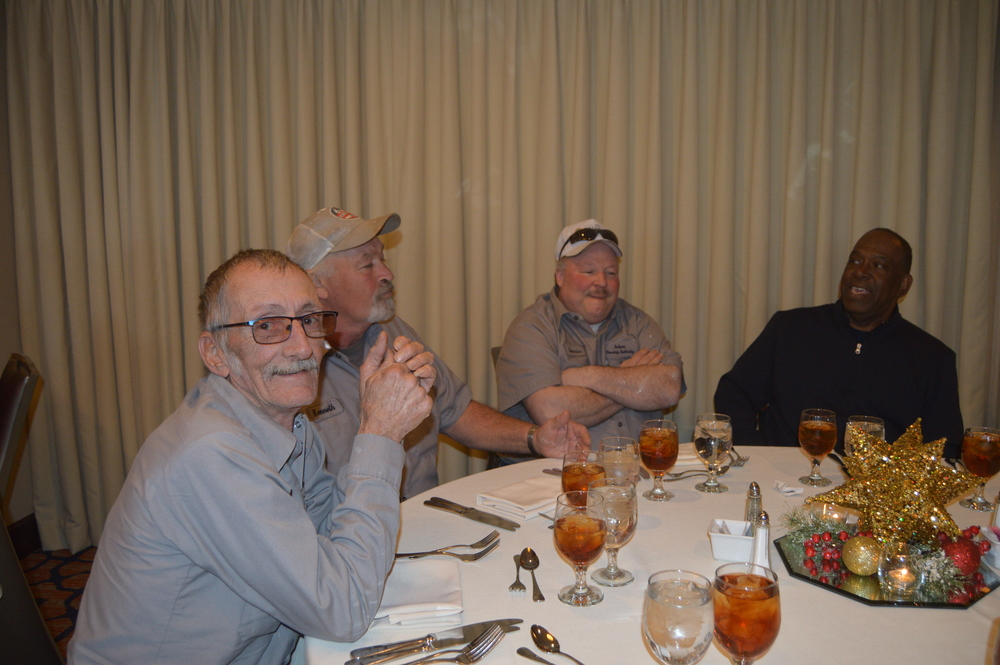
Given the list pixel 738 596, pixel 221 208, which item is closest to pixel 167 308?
pixel 221 208

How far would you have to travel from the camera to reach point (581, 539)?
1172 millimetres

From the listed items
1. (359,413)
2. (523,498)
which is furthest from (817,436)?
(359,413)

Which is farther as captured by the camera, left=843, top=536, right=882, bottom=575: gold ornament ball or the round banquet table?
left=843, top=536, right=882, bottom=575: gold ornament ball

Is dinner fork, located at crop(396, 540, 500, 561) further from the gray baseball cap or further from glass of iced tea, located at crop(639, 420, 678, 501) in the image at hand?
the gray baseball cap

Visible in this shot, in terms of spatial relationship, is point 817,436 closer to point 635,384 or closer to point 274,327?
point 635,384

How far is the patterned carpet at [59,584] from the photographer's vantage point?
2855 millimetres

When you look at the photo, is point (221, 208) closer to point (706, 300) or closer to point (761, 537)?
point (706, 300)

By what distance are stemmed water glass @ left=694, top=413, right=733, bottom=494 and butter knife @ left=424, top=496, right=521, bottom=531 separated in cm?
59

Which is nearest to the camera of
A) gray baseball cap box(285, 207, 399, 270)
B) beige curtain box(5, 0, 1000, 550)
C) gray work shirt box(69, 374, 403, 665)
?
gray work shirt box(69, 374, 403, 665)

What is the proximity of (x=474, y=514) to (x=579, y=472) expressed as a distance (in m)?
0.28

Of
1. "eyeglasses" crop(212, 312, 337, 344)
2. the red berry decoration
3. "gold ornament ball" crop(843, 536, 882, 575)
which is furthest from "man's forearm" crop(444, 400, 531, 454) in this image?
the red berry decoration

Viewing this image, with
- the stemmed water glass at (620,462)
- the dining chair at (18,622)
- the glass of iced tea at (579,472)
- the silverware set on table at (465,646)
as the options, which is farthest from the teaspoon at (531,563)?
the dining chair at (18,622)

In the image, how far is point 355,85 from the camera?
351cm

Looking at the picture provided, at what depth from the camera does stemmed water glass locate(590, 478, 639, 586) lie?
128cm
